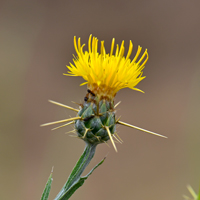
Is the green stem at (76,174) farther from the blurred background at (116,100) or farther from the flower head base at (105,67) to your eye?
the blurred background at (116,100)

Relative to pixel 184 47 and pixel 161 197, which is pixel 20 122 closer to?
pixel 161 197

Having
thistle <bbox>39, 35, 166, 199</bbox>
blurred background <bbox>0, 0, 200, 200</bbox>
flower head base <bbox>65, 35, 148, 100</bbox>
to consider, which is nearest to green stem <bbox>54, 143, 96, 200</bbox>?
thistle <bbox>39, 35, 166, 199</bbox>

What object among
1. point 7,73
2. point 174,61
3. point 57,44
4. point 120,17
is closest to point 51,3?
point 57,44

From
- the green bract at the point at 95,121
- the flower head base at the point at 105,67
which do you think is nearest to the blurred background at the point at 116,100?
the green bract at the point at 95,121

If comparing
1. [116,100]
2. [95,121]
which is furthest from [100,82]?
[116,100]

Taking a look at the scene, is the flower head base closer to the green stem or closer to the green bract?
the green bract

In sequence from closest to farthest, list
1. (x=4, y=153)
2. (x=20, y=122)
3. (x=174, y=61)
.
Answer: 1. (x=4, y=153)
2. (x=20, y=122)
3. (x=174, y=61)
